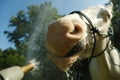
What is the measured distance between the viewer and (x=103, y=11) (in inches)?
102

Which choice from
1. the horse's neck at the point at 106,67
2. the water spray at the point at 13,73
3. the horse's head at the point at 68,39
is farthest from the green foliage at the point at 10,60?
the horse's head at the point at 68,39

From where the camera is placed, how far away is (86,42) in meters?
2.24

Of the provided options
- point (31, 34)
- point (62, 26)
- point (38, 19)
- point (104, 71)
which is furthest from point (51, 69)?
point (38, 19)

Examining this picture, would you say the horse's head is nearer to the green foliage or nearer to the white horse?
the white horse

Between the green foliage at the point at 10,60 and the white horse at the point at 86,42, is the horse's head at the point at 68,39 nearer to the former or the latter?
the white horse at the point at 86,42

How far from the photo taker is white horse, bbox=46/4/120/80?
1943mm

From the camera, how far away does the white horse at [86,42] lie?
6.38 feet

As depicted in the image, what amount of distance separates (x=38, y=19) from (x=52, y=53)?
82.7 feet

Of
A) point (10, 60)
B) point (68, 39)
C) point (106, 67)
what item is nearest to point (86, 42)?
point (68, 39)

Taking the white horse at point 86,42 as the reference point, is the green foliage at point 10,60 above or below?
above

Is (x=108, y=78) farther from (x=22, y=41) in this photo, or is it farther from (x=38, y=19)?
(x=38, y=19)

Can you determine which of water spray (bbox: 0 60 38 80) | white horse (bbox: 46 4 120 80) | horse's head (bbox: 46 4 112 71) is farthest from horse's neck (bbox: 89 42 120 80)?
water spray (bbox: 0 60 38 80)

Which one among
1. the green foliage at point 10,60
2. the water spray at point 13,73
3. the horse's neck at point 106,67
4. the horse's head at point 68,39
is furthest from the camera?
→ the green foliage at point 10,60

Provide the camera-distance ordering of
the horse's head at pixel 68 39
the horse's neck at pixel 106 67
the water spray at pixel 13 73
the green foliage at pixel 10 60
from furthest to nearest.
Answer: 1. the green foliage at pixel 10 60
2. the horse's neck at pixel 106 67
3. the water spray at pixel 13 73
4. the horse's head at pixel 68 39
